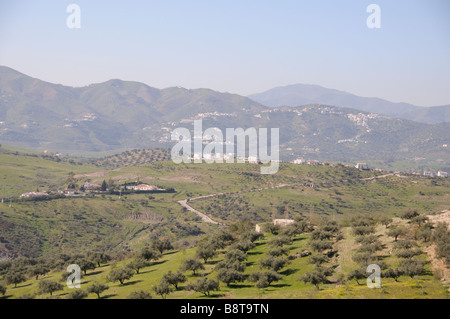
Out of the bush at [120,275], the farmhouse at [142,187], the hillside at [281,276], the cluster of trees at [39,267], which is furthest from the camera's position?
the farmhouse at [142,187]

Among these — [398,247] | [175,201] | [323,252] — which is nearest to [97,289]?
[323,252]

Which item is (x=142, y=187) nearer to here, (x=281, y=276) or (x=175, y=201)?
(x=175, y=201)

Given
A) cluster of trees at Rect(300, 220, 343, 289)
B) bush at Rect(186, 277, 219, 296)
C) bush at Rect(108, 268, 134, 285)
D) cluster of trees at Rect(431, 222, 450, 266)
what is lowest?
bush at Rect(108, 268, 134, 285)

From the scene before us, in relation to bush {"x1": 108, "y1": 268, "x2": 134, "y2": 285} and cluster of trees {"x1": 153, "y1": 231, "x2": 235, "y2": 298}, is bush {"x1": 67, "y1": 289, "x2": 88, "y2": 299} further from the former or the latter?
cluster of trees {"x1": 153, "y1": 231, "x2": 235, "y2": 298}

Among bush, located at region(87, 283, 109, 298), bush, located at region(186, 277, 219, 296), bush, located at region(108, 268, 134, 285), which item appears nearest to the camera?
bush, located at region(186, 277, 219, 296)

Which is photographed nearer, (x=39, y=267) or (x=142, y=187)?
(x=39, y=267)

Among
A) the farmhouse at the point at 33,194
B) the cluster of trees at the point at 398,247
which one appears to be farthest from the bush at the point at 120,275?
the farmhouse at the point at 33,194

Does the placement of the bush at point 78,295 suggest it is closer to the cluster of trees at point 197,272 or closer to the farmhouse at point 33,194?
the cluster of trees at point 197,272

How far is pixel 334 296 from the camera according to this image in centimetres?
2794

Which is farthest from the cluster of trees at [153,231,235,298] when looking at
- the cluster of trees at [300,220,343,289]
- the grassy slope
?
the cluster of trees at [300,220,343,289]

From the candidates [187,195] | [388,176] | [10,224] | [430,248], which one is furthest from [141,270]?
[388,176]

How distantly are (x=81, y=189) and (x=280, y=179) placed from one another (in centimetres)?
7015

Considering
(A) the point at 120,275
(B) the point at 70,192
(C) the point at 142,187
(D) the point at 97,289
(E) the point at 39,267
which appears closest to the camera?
(D) the point at 97,289
